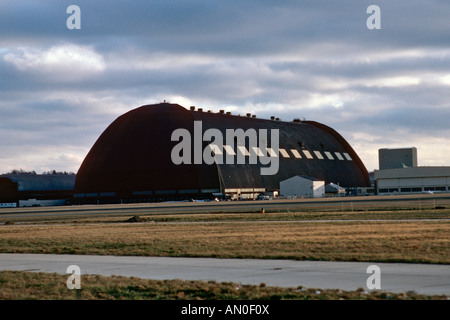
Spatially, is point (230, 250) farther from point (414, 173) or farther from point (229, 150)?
point (414, 173)

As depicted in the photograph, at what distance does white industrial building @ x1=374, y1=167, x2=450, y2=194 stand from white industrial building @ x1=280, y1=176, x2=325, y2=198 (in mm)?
27999

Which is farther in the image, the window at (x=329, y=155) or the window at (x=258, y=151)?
the window at (x=329, y=155)

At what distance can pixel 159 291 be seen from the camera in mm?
14922

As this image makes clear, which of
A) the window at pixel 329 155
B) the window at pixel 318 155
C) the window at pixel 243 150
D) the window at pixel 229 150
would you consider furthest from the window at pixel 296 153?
the window at pixel 229 150

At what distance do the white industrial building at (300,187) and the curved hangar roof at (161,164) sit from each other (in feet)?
11.2

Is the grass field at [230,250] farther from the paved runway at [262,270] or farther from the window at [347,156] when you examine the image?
the window at [347,156]

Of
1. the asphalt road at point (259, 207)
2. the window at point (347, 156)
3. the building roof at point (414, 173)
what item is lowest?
the asphalt road at point (259, 207)

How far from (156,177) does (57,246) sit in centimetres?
10123

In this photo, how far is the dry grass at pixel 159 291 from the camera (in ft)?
44.2

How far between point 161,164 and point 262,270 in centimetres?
11293

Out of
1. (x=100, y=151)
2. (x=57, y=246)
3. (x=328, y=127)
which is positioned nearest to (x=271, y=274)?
(x=57, y=246)

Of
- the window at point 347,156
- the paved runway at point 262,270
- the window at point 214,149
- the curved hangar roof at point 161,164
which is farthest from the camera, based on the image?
the window at point 347,156
